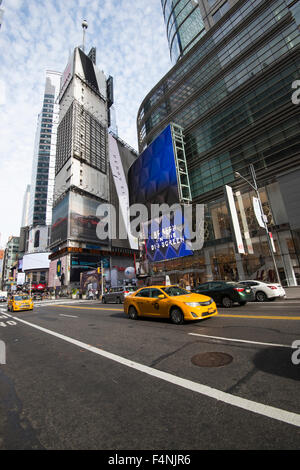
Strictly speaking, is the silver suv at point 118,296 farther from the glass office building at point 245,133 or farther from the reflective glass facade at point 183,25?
the reflective glass facade at point 183,25

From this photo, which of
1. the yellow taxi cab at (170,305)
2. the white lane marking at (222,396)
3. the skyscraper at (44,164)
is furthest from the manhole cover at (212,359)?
the skyscraper at (44,164)

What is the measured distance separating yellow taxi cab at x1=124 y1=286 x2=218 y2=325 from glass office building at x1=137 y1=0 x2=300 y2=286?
707 inches

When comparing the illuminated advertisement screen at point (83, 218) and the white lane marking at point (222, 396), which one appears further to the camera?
the illuminated advertisement screen at point (83, 218)

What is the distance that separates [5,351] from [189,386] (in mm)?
5960

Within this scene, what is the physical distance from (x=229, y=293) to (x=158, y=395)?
34.1ft

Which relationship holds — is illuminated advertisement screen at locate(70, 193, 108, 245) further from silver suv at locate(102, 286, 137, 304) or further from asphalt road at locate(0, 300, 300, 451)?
asphalt road at locate(0, 300, 300, 451)

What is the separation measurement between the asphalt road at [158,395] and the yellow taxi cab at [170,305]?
184 centimetres

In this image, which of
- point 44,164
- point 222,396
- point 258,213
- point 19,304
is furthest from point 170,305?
point 44,164

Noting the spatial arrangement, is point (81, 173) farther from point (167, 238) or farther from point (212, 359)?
point (212, 359)

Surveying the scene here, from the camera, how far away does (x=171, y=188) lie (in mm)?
37188

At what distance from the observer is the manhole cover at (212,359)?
411cm

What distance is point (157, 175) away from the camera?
41344 millimetres

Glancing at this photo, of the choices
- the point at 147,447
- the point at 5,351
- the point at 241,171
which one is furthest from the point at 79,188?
the point at 147,447

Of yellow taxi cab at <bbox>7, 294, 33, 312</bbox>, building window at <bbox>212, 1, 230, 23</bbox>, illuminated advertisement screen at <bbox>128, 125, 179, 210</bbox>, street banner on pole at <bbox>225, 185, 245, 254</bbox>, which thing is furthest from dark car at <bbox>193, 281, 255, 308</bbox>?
building window at <bbox>212, 1, 230, 23</bbox>
